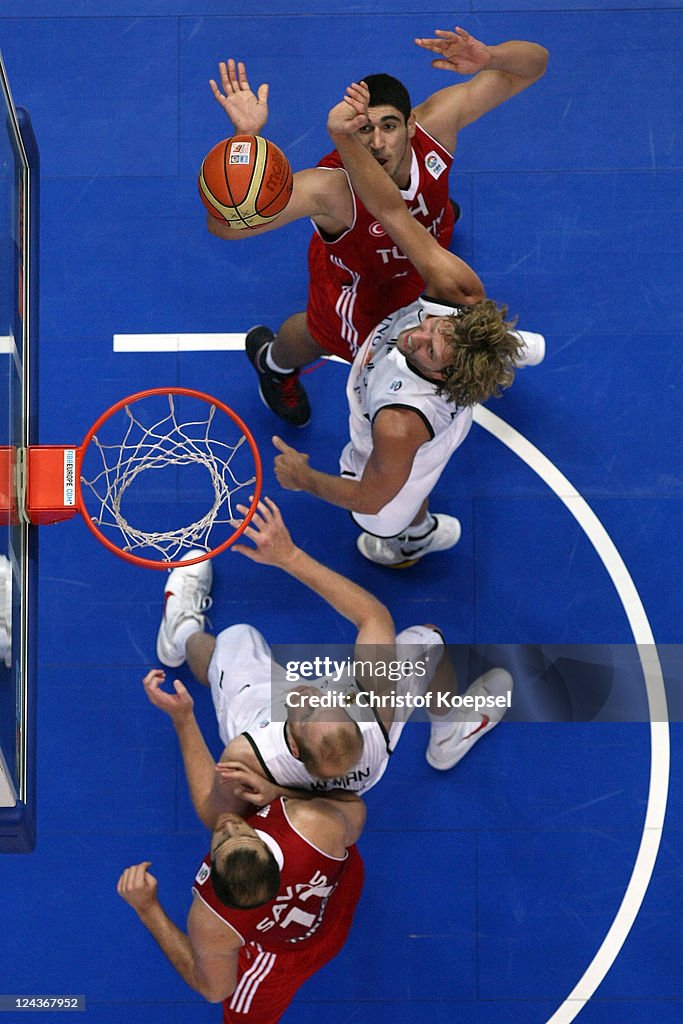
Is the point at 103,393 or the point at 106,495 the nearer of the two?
the point at 106,495

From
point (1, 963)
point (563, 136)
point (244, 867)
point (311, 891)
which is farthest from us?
point (563, 136)

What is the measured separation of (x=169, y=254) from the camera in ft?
18.1

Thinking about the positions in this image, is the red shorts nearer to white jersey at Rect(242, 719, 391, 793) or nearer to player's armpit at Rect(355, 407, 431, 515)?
white jersey at Rect(242, 719, 391, 793)

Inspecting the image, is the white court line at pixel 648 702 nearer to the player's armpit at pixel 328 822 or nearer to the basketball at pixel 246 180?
the player's armpit at pixel 328 822

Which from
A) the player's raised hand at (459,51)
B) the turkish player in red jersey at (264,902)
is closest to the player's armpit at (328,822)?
the turkish player in red jersey at (264,902)

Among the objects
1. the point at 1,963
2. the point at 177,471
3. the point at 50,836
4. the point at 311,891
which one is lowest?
the point at 1,963

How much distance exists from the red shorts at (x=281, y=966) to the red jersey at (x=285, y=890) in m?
0.08

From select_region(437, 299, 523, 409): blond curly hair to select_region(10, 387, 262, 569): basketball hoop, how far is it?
123 centimetres

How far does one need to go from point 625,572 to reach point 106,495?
→ 2552mm

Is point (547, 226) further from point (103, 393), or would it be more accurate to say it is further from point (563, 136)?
point (103, 393)

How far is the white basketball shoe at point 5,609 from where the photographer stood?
3789mm

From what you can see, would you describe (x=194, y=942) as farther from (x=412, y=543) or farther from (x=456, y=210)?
(x=456, y=210)

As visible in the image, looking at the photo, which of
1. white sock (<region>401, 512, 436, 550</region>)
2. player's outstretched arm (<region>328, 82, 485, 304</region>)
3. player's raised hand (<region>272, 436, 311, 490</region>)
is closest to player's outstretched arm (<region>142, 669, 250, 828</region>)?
player's raised hand (<region>272, 436, 311, 490</region>)

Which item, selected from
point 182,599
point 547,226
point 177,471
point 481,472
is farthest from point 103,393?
point 547,226
